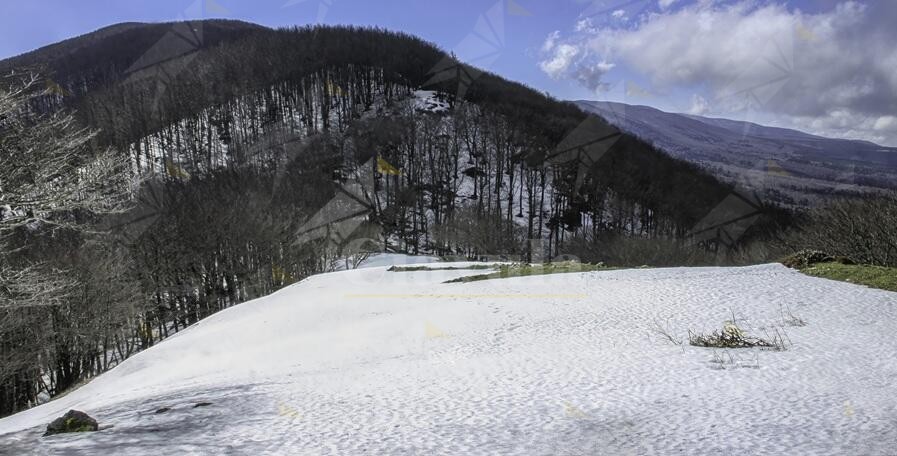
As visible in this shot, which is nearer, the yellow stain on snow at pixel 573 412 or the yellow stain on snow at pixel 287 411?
the yellow stain on snow at pixel 573 412

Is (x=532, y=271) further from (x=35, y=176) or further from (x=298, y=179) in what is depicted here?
(x=298, y=179)

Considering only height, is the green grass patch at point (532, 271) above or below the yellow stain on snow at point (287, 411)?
below

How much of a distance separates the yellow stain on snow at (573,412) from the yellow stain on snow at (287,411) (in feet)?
9.49

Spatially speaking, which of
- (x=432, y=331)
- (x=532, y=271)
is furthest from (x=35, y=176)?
(x=532, y=271)

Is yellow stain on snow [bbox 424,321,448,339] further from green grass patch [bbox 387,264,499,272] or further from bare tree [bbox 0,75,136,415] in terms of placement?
green grass patch [bbox 387,264,499,272]

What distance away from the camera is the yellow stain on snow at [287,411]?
5.31 metres

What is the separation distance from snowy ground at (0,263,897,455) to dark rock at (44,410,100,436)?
20 cm

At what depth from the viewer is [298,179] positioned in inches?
2938

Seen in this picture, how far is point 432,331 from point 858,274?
10901 mm

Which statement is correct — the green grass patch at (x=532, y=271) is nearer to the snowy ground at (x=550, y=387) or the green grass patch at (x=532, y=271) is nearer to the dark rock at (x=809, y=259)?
the snowy ground at (x=550, y=387)

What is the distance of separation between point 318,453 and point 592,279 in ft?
44.9

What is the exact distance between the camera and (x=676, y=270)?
17172 mm

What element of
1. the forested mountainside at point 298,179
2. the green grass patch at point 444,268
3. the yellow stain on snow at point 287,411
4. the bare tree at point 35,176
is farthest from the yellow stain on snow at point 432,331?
the green grass patch at point 444,268

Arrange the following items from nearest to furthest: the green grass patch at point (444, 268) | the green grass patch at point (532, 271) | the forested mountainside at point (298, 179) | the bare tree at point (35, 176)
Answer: the bare tree at point (35, 176), the green grass patch at point (532, 271), the green grass patch at point (444, 268), the forested mountainside at point (298, 179)
